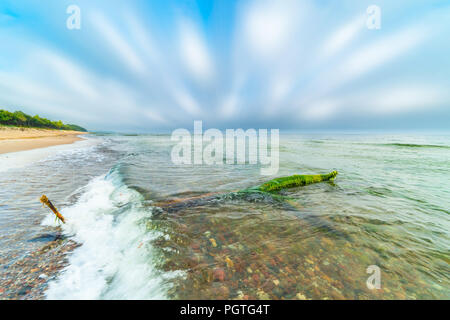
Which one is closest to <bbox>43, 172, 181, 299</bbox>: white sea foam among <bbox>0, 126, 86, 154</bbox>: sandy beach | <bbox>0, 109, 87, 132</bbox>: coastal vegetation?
<bbox>0, 126, 86, 154</bbox>: sandy beach

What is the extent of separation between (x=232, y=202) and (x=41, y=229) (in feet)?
17.9

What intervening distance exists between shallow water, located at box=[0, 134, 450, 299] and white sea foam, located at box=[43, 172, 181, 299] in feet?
0.07

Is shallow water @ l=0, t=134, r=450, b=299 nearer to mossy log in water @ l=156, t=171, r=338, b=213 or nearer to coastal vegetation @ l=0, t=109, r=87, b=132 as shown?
mossy log in water @ l=156, t=171, r=338, b=213

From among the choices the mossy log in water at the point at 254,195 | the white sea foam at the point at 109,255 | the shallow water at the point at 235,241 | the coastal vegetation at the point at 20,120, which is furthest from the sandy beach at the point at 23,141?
the coastal vegetation at the point at 20,120

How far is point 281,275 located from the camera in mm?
2836

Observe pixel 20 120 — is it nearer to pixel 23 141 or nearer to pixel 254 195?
pixel 23 141

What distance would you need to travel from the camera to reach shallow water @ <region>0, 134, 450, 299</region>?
2.65 metres

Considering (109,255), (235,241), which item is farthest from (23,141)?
(235,241)

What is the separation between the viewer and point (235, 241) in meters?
3.79

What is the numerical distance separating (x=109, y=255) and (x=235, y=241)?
2.85 m

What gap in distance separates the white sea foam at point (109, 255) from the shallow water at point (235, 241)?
0.02m

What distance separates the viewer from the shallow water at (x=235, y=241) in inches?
104
